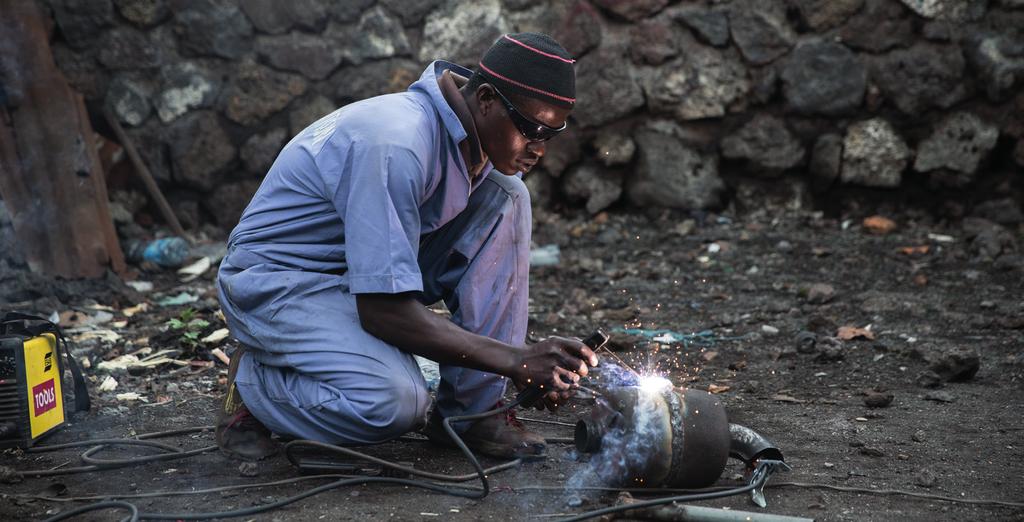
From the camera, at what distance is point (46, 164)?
5.94 meters

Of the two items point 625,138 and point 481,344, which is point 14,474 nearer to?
point 481,344

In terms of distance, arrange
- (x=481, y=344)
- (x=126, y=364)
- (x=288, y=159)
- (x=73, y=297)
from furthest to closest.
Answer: (x=73, y=297) < (x=126, y=364) < (x=288, y=159) < (x=481, y=344)

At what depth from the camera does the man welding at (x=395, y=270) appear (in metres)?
2.75

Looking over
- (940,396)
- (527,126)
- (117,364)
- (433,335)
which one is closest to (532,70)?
(527,126)

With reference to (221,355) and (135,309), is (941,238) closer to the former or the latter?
(221,355)

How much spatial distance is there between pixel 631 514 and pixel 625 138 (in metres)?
4.73

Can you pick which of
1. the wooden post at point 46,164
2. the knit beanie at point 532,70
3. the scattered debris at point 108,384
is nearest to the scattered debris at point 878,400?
the knit beanie at point 532,70

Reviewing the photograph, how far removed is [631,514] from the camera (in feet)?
8.60

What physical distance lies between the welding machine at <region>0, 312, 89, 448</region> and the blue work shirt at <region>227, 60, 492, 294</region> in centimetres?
82

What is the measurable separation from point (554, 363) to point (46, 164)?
4522 mm

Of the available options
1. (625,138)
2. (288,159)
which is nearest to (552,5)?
(625,138)

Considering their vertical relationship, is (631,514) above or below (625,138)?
below

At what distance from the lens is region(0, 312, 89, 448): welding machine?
10.6ft

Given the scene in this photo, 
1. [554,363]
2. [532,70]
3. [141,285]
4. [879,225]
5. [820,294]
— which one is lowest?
[141,285]
